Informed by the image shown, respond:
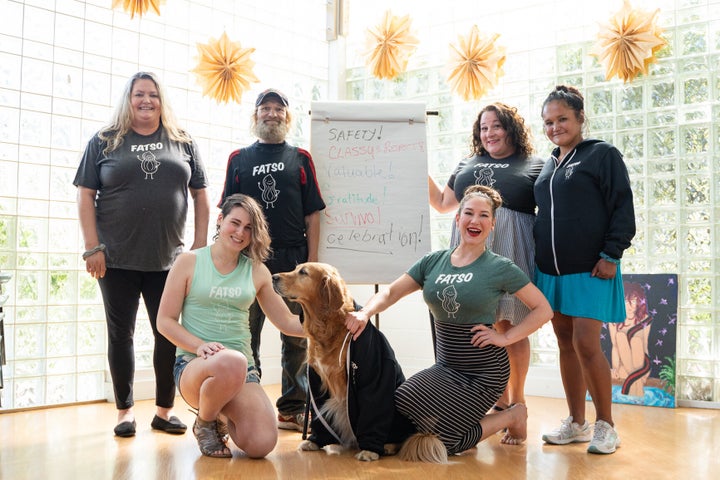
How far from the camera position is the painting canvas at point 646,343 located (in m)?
4.08

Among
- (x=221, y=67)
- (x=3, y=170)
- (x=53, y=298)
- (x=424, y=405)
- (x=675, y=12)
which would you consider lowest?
(x=424, y=405)

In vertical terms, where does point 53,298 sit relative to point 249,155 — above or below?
below

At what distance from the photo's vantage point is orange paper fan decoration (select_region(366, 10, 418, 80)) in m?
4.37

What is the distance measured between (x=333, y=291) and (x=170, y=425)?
1093 mm

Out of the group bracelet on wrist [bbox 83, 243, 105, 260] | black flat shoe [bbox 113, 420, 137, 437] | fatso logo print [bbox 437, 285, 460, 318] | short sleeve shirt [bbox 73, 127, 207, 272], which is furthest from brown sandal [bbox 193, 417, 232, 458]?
fatso logo print [bbox 437, 285, 460, 318]

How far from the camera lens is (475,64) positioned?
168 inches

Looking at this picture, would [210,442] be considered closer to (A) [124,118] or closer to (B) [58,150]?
(A) [124,118]

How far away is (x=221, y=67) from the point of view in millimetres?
4113

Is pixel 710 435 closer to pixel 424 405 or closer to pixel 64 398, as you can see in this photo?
pixel 424 405

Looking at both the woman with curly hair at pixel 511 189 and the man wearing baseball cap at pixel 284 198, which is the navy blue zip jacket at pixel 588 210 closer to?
the woman with curly hair at pixel 511 189

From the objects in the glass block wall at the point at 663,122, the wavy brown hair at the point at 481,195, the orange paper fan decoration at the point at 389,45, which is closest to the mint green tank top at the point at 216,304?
the wavy brown hair at the point at 481,195

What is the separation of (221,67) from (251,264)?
67.9 inches

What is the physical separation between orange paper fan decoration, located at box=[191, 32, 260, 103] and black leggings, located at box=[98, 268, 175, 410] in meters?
1.43

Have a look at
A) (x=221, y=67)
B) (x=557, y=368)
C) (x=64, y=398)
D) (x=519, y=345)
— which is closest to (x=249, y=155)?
(x=221, y=67)
